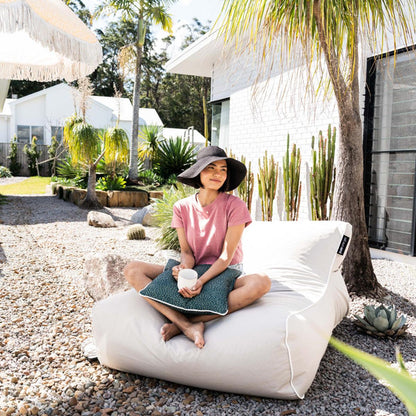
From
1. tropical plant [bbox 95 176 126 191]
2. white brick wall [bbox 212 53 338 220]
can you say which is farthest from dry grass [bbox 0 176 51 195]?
white brick wall [bbox 212 53 338 220]

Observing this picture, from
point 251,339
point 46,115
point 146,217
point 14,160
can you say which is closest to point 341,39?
Result: point 251,339

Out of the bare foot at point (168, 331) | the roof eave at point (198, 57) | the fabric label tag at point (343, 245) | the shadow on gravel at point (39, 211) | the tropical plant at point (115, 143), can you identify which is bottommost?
the shadow on gravel at point (39, 211)

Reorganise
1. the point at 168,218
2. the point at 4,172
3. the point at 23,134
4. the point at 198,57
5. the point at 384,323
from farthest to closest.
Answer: the point at 23,134 → the point at 4,172 → the point at 198,57 → the point at 168,218 → the point at 384,323

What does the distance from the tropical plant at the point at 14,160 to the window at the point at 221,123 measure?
14.3 meters

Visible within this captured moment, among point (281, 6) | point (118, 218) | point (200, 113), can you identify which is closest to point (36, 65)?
point (281, 6)

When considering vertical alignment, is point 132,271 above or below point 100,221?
above

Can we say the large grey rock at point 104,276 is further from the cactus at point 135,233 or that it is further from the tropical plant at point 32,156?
the tropical plant at point 32,156

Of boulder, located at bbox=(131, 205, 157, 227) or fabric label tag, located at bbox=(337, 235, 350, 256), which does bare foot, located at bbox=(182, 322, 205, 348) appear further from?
boulder, located at bbox=(131, 205, 157, 227)

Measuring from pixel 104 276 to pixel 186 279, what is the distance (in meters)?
1.74

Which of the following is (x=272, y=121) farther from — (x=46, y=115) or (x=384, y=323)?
(x=46, y=115)

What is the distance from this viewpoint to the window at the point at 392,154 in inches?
223

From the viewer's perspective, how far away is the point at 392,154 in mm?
5910

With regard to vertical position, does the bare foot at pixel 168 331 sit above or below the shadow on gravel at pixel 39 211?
above

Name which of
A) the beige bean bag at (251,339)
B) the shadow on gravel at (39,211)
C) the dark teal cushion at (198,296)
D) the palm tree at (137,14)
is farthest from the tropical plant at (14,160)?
the dark teal cushion at (198,296)
